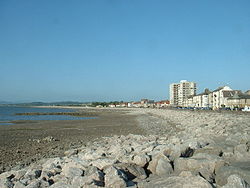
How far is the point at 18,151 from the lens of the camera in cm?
1045

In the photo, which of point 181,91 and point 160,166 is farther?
point 181,91

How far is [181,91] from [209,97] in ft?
172

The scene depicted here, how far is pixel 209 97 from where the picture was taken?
292ft

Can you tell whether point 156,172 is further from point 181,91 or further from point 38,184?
point 181,91

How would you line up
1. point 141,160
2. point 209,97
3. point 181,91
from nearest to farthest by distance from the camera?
point 141,160 < point 209,97 < point 181,91

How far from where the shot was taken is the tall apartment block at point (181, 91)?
5504 inches

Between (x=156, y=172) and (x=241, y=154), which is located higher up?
(x=241, y=154)

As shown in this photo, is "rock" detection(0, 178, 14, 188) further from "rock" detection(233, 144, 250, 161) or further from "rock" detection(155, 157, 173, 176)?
"rock" detection(233, 144, 250, 161)

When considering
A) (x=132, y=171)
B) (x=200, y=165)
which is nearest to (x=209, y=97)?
(x=200, y=165)

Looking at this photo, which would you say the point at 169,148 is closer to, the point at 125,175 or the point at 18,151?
the point at 125,175

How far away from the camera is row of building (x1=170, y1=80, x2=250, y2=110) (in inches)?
2347

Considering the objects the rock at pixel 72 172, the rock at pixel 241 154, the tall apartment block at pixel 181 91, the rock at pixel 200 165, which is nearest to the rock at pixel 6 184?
the rock at pixel 72 172

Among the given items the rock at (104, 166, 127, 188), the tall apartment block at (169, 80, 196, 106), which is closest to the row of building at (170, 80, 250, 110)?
the tall apartment block at (169, 80, 196, 106)

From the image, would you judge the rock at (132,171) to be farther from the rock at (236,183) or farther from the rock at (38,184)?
the rock at (236,183)
